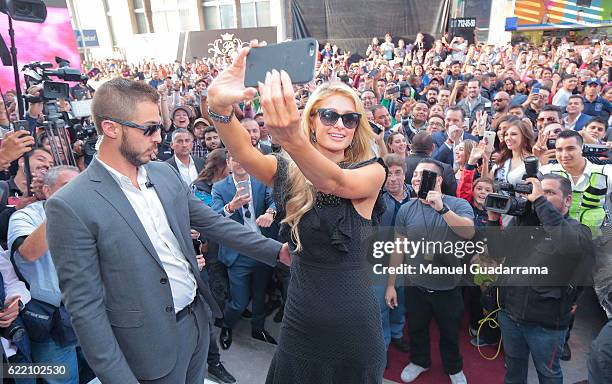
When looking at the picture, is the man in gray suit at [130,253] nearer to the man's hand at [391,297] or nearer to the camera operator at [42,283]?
the camera operator at [42,283]

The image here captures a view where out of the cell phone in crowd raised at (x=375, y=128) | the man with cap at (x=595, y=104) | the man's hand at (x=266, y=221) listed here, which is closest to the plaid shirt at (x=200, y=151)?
the cell phone in crowd raised at (x=375, y=128)

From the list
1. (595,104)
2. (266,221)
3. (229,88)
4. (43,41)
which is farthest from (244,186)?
(43,41)

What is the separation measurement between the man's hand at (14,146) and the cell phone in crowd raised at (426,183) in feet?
7.95

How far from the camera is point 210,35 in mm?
21750

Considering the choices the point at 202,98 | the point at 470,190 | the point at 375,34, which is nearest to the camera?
the point at 470,190

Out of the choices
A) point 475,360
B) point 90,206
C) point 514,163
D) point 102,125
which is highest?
point 102,125

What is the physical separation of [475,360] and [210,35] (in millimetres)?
21527

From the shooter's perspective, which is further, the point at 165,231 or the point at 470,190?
the point at 470,190

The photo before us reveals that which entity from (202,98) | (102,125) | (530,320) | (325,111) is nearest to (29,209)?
(102,125)

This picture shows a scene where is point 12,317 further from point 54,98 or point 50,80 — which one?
point 50,80

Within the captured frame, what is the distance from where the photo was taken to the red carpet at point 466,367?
336 centimetres

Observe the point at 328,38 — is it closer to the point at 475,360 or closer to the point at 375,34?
the point at 375,34

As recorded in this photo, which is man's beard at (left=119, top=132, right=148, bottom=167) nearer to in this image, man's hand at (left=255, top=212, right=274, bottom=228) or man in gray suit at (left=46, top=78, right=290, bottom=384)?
man in gray suit at (left=46, top=78, right=290, bottom=384)

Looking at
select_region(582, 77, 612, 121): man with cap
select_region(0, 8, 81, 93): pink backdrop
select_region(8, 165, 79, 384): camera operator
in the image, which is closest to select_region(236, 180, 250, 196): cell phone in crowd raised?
select_region(8, 165, 79, 384): camera operator
